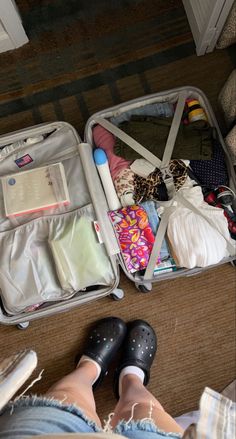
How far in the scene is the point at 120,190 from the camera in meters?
1.21

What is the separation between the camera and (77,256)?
3.64 feet

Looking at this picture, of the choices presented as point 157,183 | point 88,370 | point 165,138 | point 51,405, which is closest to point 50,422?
point 51,405

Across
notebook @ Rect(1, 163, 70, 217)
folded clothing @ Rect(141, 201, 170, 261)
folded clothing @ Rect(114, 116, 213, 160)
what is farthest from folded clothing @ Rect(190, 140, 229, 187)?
notebook @ Rect(1, 163, 70, 217)

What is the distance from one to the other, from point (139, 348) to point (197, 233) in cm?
39

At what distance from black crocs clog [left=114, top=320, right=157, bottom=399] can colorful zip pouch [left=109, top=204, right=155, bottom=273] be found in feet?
0.72

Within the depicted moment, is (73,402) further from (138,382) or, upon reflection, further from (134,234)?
(134,234)

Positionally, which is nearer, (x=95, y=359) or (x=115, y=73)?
(x=95, y=359)

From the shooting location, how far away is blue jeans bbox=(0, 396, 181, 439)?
0.70m

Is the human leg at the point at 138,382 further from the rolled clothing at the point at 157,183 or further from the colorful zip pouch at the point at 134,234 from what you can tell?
the rolled clothing at the point at 157,183

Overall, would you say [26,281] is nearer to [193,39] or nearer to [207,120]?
[207,120]

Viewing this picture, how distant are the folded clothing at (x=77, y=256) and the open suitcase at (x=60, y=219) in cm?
2

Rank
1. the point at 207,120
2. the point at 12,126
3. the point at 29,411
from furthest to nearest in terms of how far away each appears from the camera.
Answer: the point at 12,126, the point at 207,120, the point at 29,411

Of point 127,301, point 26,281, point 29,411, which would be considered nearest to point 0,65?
point 26,281

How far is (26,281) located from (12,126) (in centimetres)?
57
